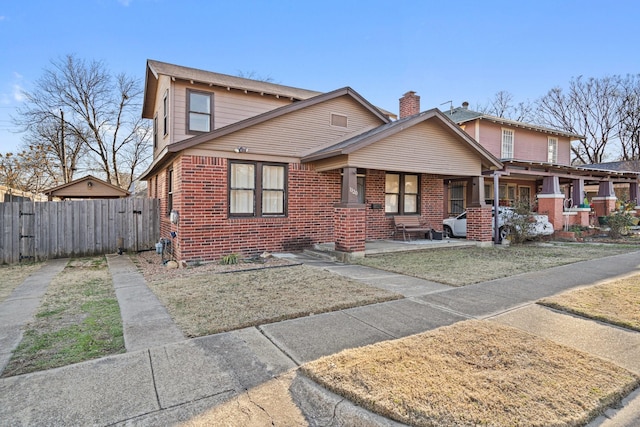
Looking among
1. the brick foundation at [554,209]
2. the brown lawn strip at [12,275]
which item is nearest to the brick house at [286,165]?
the brown lawn strip at [12,275]

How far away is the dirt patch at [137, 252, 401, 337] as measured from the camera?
14.2 feet

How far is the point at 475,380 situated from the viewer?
110 inches

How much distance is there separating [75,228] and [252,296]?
8.11 m

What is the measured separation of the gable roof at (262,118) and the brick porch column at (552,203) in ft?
27.0

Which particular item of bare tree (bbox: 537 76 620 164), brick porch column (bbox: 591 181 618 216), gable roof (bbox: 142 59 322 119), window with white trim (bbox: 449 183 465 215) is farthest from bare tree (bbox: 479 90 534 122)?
gable roof (bbox: 142 59 322 119)

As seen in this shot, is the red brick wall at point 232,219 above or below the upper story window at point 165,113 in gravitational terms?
below

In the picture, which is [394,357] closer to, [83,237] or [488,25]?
[83,237]

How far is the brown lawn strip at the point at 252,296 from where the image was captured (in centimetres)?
431

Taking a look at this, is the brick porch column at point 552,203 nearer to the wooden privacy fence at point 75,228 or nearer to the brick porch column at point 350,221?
the brick porch column at point 350,221

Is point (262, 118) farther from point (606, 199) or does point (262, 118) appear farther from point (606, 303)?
point (606, 199)

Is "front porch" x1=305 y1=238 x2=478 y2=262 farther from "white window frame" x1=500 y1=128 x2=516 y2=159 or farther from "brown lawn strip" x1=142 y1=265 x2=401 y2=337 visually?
"white window frame" x1=500 y1=128 x2=516 y2=159

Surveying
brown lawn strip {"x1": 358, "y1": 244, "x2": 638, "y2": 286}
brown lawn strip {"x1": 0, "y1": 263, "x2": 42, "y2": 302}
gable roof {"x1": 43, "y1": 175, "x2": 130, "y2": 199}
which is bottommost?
brown lawn strip {"x1": 0, "y1": 263, "x2": 42, "y2": 302}

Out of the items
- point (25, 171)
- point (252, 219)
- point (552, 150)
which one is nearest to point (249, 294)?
point (252, 219)

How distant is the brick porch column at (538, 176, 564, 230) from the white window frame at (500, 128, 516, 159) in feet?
13.6
